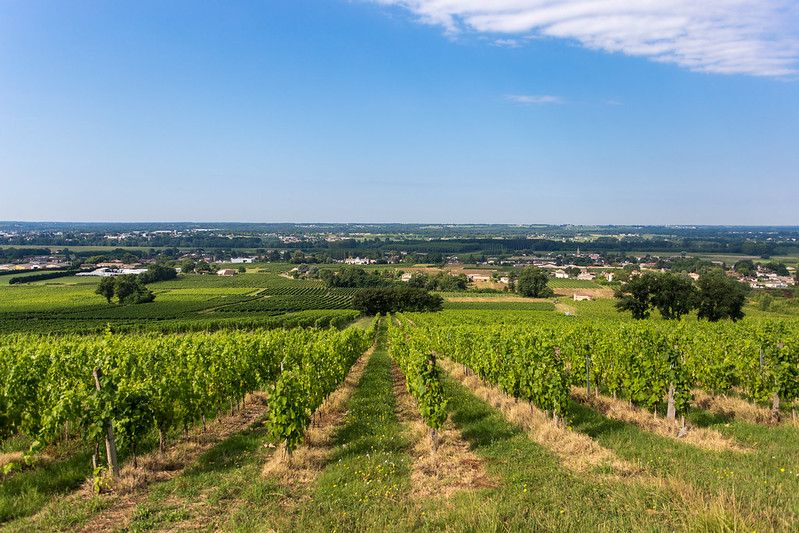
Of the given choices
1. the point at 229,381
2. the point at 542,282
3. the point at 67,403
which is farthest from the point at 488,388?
the point at 542,282

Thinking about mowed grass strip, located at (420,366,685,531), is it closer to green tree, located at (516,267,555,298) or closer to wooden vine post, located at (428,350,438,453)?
wooden vine post, located at (428,350,438,453)

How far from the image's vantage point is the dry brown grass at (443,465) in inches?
300

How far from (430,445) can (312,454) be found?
280 centimetres

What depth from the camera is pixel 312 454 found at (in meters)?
9.23

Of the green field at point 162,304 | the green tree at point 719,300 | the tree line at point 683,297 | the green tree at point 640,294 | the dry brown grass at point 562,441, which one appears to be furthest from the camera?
the green field at point 162,304

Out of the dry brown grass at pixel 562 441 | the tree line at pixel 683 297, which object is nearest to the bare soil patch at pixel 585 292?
the tree line at pixel 683 297

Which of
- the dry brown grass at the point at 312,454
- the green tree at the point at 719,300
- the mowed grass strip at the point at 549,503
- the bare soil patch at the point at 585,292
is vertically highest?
the mowed grass strip at the point at 549,503

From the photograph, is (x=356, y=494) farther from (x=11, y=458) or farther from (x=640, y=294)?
(x=640, y=294)

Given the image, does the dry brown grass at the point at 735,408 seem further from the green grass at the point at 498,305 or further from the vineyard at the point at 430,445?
the green grass at the point at 498,305

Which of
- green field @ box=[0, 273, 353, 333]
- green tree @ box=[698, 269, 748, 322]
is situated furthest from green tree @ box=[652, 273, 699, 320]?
green field @ box=[0, 273, 353, 333]

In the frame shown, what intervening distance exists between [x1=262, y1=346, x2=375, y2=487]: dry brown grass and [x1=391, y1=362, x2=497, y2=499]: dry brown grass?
2.09 metres

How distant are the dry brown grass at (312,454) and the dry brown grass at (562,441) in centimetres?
510

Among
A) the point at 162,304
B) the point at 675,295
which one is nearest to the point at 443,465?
the point at 675,295

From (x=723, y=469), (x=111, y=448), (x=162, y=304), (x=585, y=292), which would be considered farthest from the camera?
(x=585, y=292)
